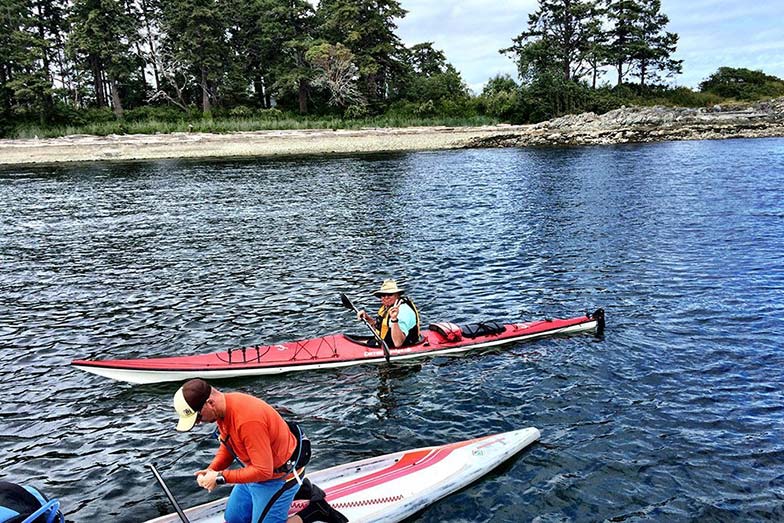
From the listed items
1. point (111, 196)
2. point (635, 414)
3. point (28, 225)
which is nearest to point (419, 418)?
point (635, 414)

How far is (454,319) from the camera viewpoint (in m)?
14.2

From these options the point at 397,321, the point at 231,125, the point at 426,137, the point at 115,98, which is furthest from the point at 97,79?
the point at 397,321

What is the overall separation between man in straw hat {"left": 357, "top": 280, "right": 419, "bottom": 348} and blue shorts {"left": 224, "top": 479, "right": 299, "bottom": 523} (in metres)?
5.68

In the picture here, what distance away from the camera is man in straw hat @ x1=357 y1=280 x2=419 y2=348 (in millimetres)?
11812

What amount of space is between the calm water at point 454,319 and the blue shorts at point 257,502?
6.04ft

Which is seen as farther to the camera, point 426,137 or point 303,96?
point 303,96

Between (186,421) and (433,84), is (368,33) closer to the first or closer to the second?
(433,84)

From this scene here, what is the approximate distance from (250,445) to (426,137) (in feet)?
206

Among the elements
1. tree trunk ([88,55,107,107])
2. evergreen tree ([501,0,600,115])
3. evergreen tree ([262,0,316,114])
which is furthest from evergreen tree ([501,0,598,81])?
tree trunk ([88,55,107,107])

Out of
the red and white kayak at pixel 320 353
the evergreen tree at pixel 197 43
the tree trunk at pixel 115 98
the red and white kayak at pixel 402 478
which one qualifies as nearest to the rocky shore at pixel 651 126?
the evergreen tree at pixel 197 43

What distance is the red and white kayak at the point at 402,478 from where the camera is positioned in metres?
7.09

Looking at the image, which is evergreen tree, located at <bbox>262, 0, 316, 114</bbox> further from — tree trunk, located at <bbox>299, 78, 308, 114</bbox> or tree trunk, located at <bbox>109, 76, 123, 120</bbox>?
tree trunk, located at <bbox>109, 76, 123, 120</bbox>

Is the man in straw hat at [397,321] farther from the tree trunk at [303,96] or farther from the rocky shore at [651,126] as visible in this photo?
the tree trunk at [303,96]

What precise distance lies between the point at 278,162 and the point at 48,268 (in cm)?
3396
